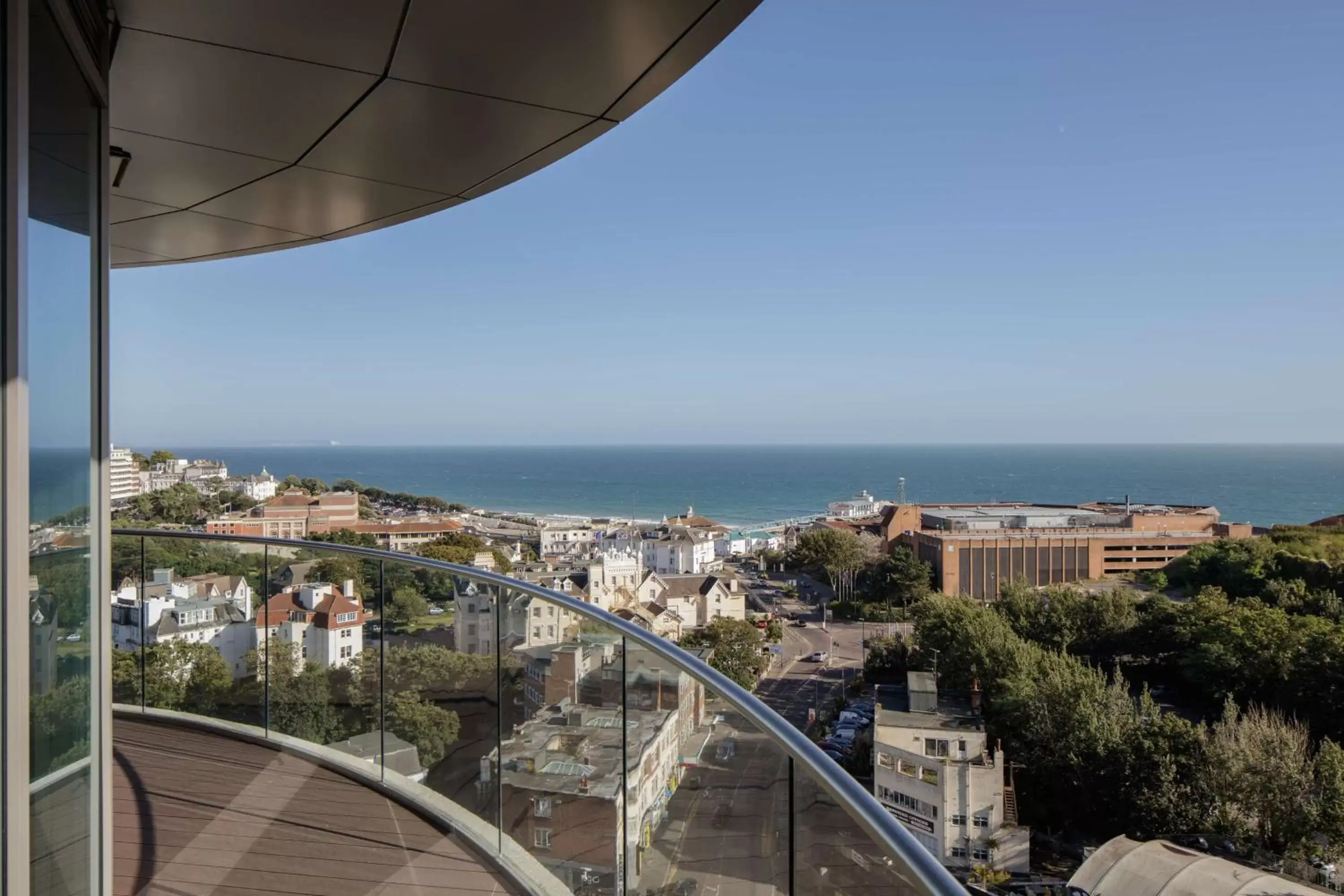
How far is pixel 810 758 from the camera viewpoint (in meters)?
0.90

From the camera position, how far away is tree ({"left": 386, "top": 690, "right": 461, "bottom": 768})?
2.62 meters

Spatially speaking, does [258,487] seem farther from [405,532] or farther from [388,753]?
[388,753]

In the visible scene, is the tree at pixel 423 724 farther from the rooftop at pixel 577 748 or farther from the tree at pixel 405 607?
the rooftop at pixel 577 748

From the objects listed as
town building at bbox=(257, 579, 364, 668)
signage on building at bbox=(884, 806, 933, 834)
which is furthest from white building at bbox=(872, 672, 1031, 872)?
town building at bbox=(257, 579, 364, 668)

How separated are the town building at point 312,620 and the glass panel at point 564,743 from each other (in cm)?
116

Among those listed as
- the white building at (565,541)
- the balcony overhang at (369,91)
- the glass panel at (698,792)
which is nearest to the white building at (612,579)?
the white building at (565,541)

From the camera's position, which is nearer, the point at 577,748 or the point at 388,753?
the point at 577,748

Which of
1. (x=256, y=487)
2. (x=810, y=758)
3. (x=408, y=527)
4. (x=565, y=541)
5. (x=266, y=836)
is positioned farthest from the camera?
(x=565, y=541)

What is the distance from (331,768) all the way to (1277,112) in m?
61.9

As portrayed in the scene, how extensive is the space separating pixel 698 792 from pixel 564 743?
71 centimetres

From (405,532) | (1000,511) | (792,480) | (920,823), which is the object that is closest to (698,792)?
(920,823)

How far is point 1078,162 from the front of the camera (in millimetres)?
45344

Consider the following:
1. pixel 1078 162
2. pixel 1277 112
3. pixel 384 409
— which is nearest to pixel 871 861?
pixel 1078 162

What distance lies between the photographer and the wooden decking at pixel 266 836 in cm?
203
